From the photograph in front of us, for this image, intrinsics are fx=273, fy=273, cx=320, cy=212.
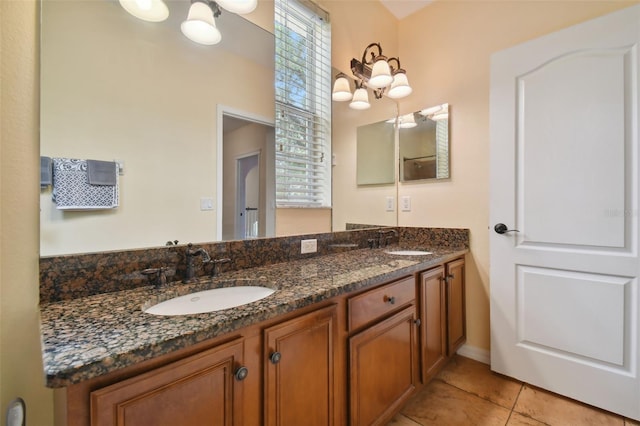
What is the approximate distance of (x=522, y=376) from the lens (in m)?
1.69

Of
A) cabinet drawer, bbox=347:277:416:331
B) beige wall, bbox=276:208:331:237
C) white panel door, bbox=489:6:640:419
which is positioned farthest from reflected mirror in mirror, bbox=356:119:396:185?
cabinet drawer, bbox=347:277:416:331

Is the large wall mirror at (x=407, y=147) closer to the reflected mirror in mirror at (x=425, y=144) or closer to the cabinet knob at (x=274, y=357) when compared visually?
the reflected mirror in mirror at (x=425, y=144)

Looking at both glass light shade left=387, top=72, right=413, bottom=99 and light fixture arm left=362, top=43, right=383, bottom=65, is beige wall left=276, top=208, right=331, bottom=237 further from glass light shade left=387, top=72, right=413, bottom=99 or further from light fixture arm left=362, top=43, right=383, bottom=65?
light fixture arm left=362, top=43, right=383, bottom=65

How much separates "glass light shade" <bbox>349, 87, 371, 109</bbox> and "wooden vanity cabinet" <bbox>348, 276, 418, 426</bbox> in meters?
1.35

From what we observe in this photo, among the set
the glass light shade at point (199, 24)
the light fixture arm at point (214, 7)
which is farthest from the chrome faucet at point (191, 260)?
the light fixture arm at point (214, 7)

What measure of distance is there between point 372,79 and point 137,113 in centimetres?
155

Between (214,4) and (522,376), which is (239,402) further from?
A: (522,376)

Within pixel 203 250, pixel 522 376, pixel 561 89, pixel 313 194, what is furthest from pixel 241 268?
pixel 561 89

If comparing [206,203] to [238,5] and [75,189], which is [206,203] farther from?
[238,5]

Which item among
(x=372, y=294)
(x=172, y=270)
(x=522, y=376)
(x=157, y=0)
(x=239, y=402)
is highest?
(x=157, y=0)

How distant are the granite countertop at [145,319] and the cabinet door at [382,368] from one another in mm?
254

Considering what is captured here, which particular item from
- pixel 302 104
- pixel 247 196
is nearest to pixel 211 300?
pixel 247 196

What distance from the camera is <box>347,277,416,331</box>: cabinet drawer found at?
3.55 ft

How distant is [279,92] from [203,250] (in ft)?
3.18
